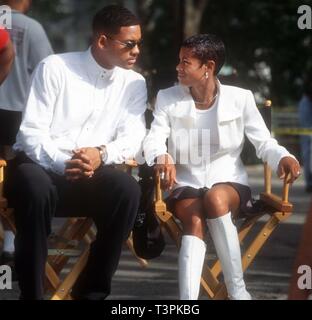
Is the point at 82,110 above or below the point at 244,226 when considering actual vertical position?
above

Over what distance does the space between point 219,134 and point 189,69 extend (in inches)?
15.6

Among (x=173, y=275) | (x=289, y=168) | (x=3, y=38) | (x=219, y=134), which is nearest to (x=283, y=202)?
(x=289, y=168)

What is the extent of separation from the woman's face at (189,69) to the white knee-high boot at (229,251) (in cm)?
78

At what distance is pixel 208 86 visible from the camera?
6215 mm

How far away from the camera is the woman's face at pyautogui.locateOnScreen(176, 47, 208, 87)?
6.14 m

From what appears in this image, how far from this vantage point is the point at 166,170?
5.84 meters

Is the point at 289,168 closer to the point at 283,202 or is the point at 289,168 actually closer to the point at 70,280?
the point at 283,202

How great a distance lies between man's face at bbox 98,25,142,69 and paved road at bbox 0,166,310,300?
1219 mm

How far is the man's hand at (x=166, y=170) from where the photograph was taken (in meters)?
5.85

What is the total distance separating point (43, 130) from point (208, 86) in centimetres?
96

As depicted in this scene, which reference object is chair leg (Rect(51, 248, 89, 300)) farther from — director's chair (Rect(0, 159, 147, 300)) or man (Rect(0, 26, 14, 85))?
man (Rect(0, 26, 14, 85))

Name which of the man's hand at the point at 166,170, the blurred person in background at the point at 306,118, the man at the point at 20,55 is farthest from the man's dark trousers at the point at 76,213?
the blurred person in background at the point at 306,118
